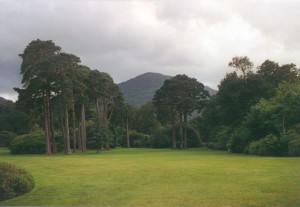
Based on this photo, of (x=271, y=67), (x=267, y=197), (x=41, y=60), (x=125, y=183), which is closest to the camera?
(x=267, y=197)

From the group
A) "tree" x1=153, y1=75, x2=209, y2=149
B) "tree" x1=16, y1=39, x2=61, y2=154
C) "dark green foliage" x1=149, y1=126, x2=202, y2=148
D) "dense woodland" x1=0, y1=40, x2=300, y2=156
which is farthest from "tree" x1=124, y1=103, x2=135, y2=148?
"tree" x1=16, y1=39, x2=61, y2=154

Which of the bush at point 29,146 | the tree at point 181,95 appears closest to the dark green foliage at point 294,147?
the tree at point 181,95

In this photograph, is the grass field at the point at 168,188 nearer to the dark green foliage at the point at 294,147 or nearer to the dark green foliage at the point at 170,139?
the dark green foliage at the point at 294,147

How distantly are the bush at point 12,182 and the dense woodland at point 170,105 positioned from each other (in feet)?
89.0

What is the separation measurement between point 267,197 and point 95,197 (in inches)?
251

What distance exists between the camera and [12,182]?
51.9 feet

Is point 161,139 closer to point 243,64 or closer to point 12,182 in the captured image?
point 243,64

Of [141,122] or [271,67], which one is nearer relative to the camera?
[271,67]

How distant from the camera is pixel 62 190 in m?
17.1

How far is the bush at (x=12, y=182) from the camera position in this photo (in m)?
15.4

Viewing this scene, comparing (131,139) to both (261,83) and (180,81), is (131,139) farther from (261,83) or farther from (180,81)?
(261,83)

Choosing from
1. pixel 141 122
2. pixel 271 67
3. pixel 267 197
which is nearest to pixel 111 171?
pixel 267 197

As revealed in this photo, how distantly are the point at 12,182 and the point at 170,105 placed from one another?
4861cm

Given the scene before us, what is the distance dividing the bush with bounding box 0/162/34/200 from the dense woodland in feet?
89.0
